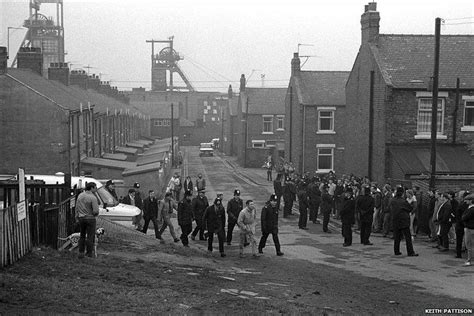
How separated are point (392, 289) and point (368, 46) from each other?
21.4m

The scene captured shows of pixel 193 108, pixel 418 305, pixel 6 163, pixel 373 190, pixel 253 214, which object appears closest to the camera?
pixel 418 305

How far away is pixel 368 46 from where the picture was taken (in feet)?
107

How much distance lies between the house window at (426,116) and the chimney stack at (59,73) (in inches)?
1199

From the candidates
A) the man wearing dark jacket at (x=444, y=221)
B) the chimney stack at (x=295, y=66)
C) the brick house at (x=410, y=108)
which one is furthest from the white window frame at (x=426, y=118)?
the chimney stack at (x=295, y=66)

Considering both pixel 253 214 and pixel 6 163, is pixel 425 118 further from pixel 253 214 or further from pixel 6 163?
pixel 6 163

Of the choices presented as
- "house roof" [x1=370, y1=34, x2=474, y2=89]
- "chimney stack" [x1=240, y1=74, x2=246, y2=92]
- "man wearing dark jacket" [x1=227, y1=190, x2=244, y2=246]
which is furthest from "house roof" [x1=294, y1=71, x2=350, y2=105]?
"man wearing dark jacket" [x1=227, y1=190, x2=244, y2=246]

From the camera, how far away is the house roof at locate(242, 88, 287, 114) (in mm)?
69875

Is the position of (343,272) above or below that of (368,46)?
below

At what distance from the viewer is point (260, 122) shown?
6981 cm

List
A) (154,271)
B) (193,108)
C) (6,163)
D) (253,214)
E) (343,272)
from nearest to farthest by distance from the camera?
1. (154,271)
2. (343,272)
3. (253,214)
4. (6,163)
5. (193,108)

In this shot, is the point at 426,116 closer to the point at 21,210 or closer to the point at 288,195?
the point at 288,195

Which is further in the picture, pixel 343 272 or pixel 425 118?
pixel 425 118

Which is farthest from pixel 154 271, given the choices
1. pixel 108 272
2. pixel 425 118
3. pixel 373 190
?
pixel 425 118

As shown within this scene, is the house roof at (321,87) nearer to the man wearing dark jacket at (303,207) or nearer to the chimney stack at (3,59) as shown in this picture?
the chimney stack at (3,59)
